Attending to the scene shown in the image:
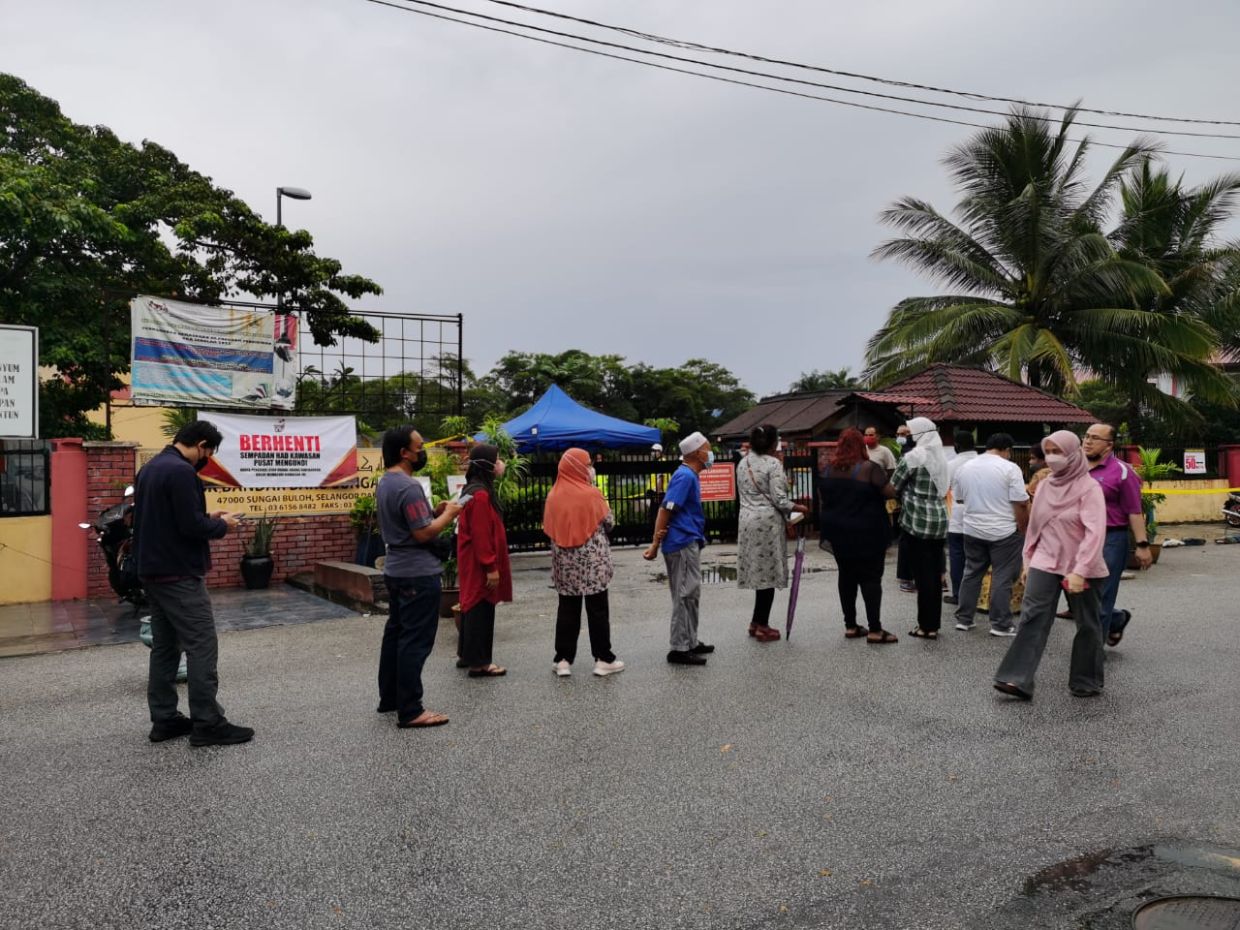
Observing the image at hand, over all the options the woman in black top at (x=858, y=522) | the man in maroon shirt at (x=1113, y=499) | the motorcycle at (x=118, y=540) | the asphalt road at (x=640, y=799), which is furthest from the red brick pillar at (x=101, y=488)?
the man in maroon shirt at (x=1113, y=499)

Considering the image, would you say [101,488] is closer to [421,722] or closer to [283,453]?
[283,453]

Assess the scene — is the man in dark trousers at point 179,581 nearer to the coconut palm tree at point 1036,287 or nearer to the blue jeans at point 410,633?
the blue jeans at point 410,633

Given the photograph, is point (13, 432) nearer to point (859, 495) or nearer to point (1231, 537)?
point (859, 495)

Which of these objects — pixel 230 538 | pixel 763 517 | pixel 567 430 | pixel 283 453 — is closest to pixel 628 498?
pixel 567 430

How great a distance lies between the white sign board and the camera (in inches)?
377

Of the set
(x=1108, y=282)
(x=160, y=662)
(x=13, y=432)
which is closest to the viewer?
(x=160, y=662)

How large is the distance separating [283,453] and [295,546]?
1222mm

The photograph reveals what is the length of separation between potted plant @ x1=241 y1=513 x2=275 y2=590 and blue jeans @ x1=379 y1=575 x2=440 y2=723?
20.8ft

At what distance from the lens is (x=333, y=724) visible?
17.4 feet

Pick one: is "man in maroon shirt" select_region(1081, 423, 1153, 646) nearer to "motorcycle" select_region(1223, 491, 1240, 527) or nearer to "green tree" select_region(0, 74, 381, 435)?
"green tree" select_region(0, 74, 381, 435)

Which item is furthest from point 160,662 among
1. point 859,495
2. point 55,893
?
point 859,495

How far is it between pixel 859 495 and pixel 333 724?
4333mm

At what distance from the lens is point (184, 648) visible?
4.94m

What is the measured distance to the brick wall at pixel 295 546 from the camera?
11.2 m
